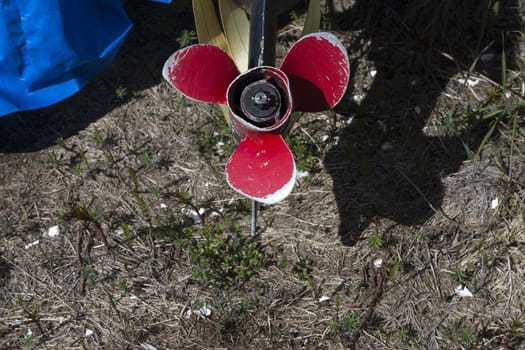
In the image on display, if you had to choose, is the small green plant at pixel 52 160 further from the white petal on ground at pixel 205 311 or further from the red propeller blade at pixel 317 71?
the red propeller blade at pixel 317 71

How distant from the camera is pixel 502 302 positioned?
235 cm

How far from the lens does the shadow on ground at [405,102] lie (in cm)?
256

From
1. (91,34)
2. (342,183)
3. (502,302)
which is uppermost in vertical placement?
(91,34)

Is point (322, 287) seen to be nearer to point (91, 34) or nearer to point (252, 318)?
point (252, 318)

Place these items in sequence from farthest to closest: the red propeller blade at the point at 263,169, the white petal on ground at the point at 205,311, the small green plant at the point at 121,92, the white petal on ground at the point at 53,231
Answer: the small green plant at the point at 121,92, the white petal on ground at the point at 53,231, the white petal on ground at the point at 205,311, the red propeller blade at the point at 263,169

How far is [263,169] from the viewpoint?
2.01 metres

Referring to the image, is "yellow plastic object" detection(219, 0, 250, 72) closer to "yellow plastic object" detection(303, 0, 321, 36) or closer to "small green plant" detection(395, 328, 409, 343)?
"yellow plastic object" detection(303, 0, 321, 36)

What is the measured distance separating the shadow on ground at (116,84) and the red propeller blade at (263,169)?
972 millimetres

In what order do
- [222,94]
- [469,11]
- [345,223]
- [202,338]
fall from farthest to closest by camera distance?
[469,11], [345,223], [202,338], [222,94]

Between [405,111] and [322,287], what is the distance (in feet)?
2.78

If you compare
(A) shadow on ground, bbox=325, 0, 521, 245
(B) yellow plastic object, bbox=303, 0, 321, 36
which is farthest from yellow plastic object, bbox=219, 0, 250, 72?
(A) shadow on ground, bbox=325, 0, 521, 245

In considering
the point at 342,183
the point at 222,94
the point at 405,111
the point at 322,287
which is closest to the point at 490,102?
the point at 405,111

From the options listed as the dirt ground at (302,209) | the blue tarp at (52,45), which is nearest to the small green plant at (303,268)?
the dirt ground at (302,209)

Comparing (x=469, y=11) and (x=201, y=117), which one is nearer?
(x=201, y=117)
